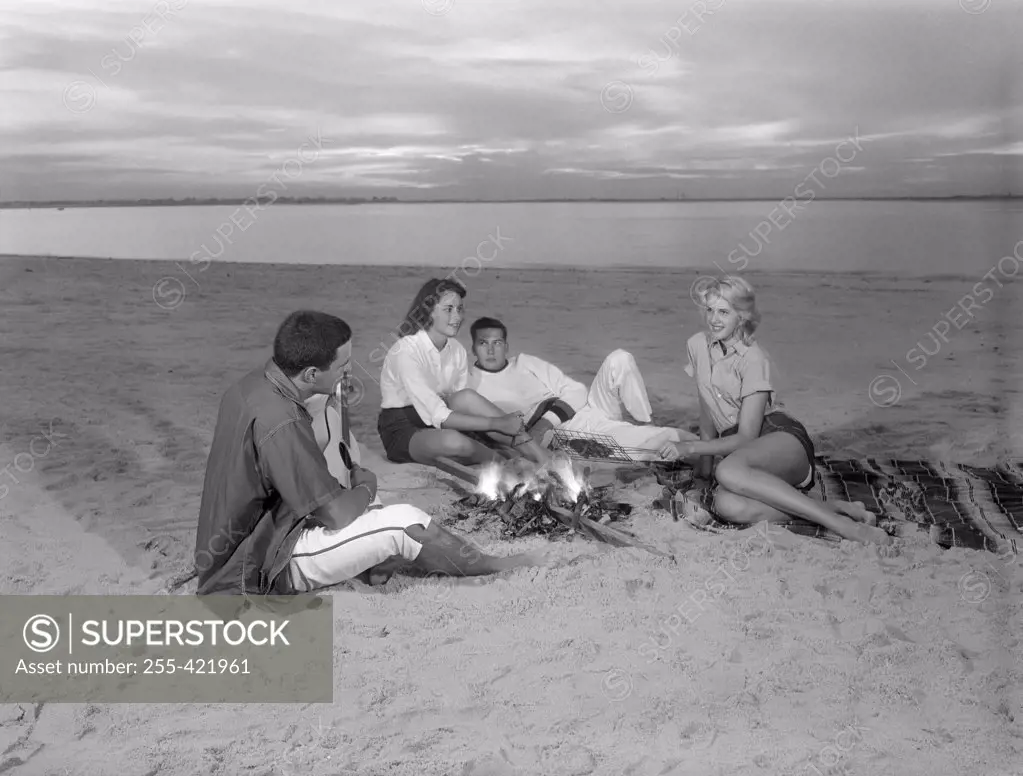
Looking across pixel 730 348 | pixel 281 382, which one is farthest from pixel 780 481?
pixel 281 382

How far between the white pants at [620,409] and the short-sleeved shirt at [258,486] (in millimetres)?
Answer: 2186

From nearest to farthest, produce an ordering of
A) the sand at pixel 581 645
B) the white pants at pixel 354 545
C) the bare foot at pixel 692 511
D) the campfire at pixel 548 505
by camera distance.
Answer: the sand at pixel 581 645 → the white pants at pixel 354 545 → the campfire at pixel 548 505 → the bare foot at pixel 692 511

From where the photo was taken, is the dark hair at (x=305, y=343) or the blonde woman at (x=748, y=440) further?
Result: the blonde woman at (x=748, y=440)

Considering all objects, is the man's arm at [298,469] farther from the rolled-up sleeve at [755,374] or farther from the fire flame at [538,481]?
the rolled-up sleeve at [755,374]

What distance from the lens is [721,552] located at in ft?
13.5

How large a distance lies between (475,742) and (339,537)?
97 cm

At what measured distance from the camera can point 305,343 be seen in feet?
11.5

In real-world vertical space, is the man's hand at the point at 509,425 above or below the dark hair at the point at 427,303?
below

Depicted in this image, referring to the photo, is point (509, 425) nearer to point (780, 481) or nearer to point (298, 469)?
point (780, 481)

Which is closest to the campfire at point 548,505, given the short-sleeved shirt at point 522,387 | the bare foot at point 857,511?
the short-sleeved shirt at point 522,387

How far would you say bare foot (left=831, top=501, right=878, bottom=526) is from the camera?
4.43 m

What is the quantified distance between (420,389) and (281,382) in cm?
178

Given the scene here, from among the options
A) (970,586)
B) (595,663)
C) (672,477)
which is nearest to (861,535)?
(970,586)

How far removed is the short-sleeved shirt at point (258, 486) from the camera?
3418 mm
